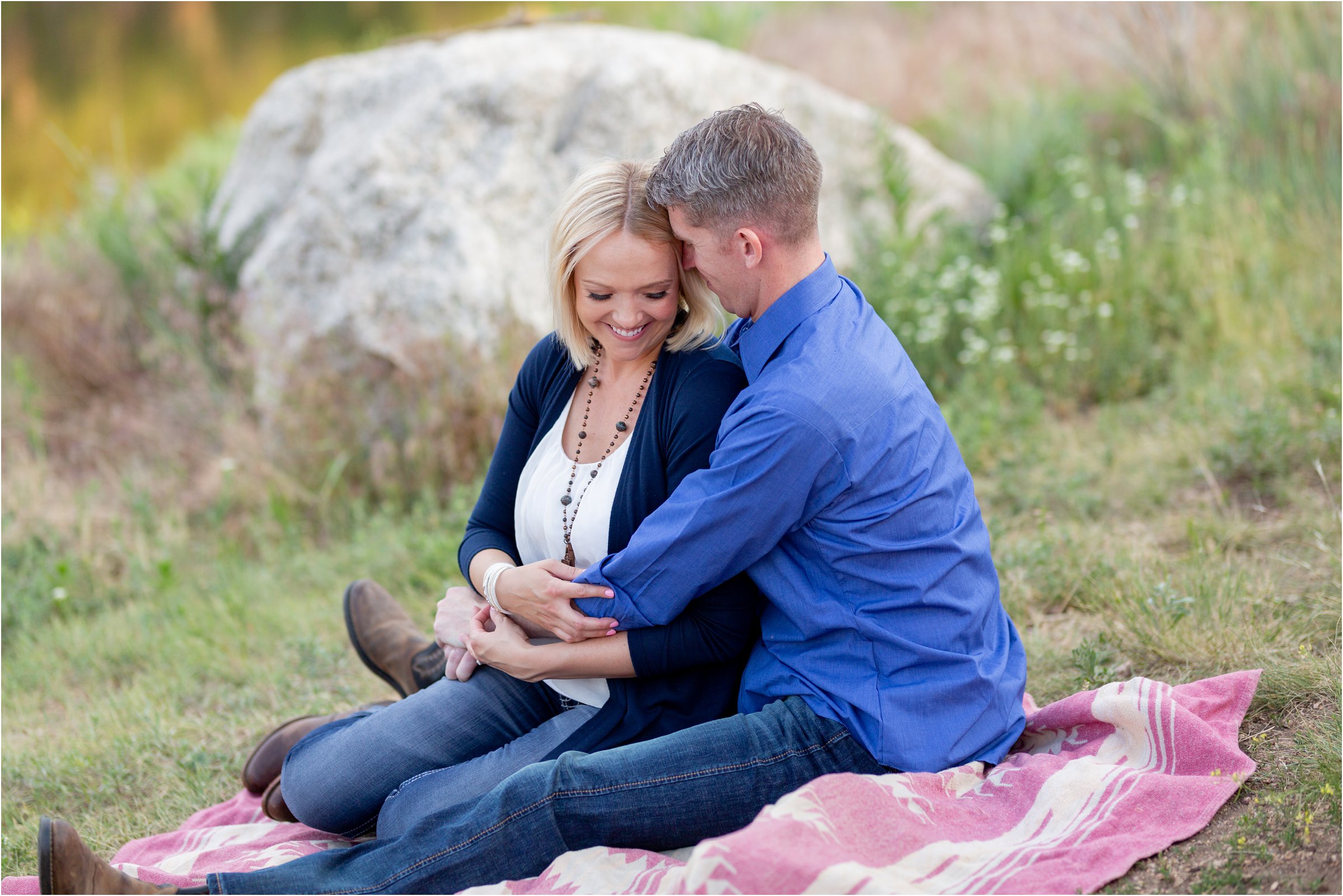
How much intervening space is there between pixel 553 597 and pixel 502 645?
0.73 ft

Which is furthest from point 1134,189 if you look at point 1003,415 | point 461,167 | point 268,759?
point 268,759

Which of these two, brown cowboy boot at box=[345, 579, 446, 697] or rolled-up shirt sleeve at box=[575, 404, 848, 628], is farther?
brown cowboy boot at box=[345, 579, 446, 697]

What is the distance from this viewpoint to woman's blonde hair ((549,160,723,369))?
2.63 meters

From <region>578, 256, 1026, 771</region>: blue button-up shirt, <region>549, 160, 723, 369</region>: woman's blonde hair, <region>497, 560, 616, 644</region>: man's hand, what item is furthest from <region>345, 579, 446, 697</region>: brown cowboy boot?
<region>549, 160, 723, 369</region>: woman's blonde hair

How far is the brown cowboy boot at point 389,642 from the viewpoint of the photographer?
336cm

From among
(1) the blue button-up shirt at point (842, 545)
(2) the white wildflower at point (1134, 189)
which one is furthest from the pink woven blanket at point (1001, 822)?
(2) the white wildflower at point (1134, 189)

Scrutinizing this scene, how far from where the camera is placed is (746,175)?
2.44m

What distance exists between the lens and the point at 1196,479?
434 cm

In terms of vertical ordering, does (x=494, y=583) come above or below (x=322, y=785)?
above

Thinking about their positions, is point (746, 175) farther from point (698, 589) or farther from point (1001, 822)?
point (1001, 822)

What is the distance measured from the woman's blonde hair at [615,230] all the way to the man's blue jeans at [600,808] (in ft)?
3.24

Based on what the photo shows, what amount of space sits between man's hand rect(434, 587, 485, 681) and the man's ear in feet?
3.76

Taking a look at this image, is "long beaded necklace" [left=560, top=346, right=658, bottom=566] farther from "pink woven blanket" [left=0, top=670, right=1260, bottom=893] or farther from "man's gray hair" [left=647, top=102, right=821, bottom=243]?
"pink woven blanket" [left=0, top=670, right=1260, bottom=893]

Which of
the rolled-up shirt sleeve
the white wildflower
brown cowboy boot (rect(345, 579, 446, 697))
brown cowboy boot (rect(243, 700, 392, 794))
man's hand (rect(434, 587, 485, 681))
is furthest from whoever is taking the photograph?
the white wildflower
